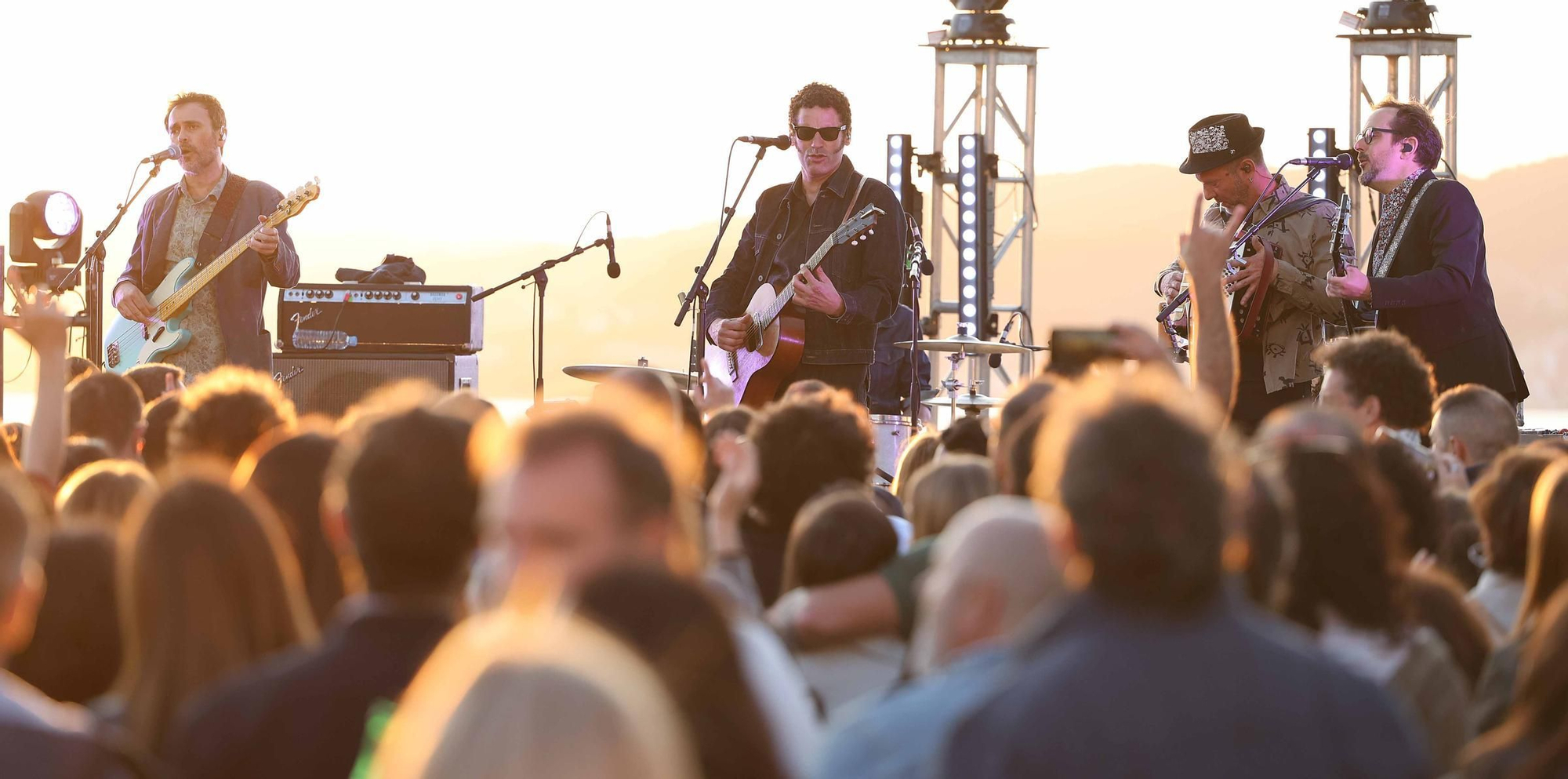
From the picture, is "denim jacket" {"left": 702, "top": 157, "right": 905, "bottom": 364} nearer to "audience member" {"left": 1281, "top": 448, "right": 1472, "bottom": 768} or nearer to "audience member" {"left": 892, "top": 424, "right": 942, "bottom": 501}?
"audience member" {"left": 892, "top": 424, "right": 942, "bottom": 501}

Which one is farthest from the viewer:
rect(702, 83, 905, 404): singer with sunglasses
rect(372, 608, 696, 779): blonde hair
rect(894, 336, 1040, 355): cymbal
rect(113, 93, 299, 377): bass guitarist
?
rect(894, 336, 1040, 355): cymbal

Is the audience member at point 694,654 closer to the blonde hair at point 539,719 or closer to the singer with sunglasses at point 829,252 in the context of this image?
the blonde hair at point 539,719

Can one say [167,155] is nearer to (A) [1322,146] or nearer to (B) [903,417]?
(B) [903,417]

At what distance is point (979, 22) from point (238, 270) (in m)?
5.47

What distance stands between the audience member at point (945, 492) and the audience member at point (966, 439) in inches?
41.0

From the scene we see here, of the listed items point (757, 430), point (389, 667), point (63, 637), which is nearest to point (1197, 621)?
point (389, 667)

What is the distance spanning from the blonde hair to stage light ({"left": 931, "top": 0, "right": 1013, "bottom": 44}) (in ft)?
34.5

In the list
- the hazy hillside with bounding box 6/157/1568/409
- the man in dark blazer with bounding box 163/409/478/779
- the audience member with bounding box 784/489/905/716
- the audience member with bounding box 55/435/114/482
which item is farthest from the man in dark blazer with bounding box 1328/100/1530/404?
the hazy hillside with bounding box 6/157/1568/409

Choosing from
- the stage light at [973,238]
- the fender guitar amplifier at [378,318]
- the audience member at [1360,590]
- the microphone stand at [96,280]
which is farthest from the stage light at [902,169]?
the audience member at [1360,590]

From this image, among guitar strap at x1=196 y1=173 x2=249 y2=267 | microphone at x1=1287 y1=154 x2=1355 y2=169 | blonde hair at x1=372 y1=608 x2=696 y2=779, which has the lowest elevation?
blonde hair at x1=372 y1=608 x2=696 y2=779

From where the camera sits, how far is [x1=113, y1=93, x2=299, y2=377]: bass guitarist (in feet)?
25.6

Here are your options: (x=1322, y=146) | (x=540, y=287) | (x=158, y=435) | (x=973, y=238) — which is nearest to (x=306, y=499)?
(x=158, y=435)

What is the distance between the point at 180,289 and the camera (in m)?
7.80

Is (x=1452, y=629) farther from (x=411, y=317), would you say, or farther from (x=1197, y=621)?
(x=411, y=317)
